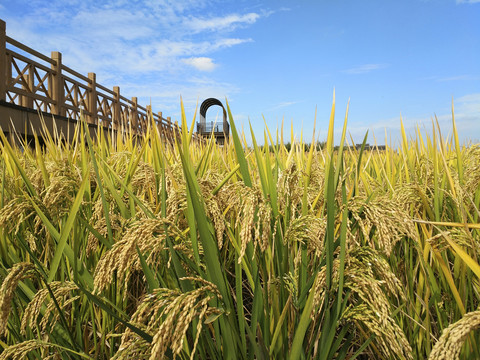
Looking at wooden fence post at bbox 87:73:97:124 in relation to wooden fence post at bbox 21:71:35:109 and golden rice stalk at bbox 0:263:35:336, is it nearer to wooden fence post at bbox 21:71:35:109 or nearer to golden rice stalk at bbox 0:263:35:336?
wooden fence post at bbox 21:71:35:109

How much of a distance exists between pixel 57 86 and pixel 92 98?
245 cm

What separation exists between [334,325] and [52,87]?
11.6 m

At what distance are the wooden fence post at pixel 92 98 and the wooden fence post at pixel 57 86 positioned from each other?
1.95 meters

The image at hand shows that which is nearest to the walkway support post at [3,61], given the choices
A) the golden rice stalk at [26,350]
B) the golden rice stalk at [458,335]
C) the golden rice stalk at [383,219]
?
the golden rice stalk at [26,350]

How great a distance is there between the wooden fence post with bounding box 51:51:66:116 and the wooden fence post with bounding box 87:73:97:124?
1946 millimetres

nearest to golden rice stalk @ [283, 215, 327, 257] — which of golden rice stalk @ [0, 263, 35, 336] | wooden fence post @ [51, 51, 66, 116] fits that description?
golden rice stalk @ [0, 263, 35, 336]

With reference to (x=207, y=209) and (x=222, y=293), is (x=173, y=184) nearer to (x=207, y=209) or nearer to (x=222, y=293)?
(x=207, y=209)

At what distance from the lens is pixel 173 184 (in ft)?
3.69

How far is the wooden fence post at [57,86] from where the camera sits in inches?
401

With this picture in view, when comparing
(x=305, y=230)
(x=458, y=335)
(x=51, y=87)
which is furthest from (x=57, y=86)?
(x=458, y=335)

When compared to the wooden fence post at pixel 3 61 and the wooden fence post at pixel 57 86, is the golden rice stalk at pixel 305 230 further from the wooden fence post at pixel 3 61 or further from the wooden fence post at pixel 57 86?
the wooden fence post at pixel 57 86

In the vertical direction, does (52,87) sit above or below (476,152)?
above

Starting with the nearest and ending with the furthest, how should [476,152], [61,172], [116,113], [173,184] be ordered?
[173,184]
[61,172]
[476,152]
[116,113]

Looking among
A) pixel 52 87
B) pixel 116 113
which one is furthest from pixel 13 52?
pixel 116 113
